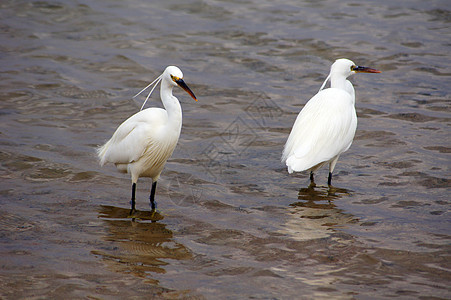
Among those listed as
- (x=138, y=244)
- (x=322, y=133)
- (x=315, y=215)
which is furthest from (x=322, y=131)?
(x=138, y=244)

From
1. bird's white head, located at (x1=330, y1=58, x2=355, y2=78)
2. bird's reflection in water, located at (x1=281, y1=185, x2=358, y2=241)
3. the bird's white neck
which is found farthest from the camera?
bird's white head, located at (x1=330, y1=58, x2=355, y2=78)

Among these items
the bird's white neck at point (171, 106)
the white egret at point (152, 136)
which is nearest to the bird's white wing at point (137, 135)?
the white egret at point (152, 136)

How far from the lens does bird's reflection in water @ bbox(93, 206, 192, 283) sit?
4.68 metres

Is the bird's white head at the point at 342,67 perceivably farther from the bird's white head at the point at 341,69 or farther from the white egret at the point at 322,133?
the white egret at the point at 322,133

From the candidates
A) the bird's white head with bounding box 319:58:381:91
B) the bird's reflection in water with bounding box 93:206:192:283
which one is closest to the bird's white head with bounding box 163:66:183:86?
the bird's reflection in water with bounding box 93:206:192:283

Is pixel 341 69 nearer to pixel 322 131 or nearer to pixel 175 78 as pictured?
pixel 322 131

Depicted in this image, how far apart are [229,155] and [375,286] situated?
3.33 meters

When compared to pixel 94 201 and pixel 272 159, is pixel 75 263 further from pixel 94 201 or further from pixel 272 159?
pixel 272 159

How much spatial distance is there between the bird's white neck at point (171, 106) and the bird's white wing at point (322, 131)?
4.43 ft

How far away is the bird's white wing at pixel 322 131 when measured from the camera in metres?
6.27

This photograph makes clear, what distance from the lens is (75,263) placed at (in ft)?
15.3

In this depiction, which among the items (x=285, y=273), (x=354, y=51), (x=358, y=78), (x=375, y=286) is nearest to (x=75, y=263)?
(x=285, y=273)

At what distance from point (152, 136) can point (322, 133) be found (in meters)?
1.96

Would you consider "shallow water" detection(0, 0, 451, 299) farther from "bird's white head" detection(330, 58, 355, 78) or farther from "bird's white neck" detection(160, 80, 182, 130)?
"bird's white head" detection(330, 58, 355, 78)
